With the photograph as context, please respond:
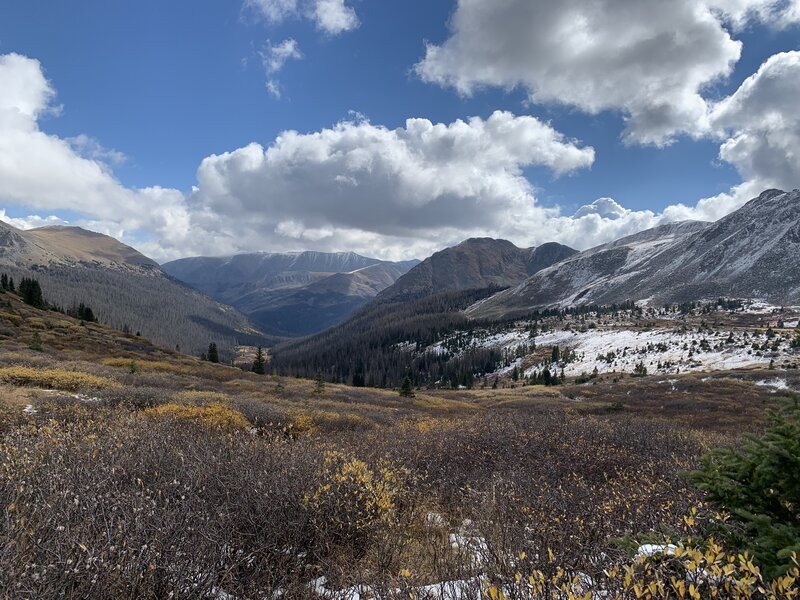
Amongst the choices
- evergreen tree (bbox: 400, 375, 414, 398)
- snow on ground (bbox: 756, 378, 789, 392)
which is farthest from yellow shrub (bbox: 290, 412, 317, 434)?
snow on ground (bbox: 756, 378, 789, 392)

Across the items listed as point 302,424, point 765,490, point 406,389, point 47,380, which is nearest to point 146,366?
point 47,380

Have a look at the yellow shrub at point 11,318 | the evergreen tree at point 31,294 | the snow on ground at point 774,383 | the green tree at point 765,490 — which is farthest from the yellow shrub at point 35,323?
the snow on ground at point 774,383

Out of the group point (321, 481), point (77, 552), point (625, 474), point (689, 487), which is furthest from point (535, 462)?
point (77, 552)

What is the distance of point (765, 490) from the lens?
4.12 metres

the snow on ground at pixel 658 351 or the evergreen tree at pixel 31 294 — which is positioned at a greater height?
the evergreen tree at pixel 31 294

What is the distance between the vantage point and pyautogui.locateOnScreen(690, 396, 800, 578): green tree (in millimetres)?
3574

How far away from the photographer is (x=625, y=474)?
9.03 metres

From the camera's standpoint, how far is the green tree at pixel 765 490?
11.7ft

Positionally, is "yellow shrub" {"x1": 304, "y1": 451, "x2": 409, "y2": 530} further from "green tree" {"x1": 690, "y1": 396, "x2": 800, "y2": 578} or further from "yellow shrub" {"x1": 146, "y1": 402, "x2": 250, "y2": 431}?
"yellow shrub" {"x1": 146, "y1": 402, "x2": 250, "y2": 431}

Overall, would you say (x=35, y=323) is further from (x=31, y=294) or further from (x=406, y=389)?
(x=406, y=389)

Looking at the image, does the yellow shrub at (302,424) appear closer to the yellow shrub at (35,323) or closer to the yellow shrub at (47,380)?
the yellow shrub at (47,380)

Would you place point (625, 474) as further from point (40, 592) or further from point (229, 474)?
point (40, 592)

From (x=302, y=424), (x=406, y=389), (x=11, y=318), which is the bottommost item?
(x=406, y=389)

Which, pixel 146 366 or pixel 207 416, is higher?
pixel 207 416
